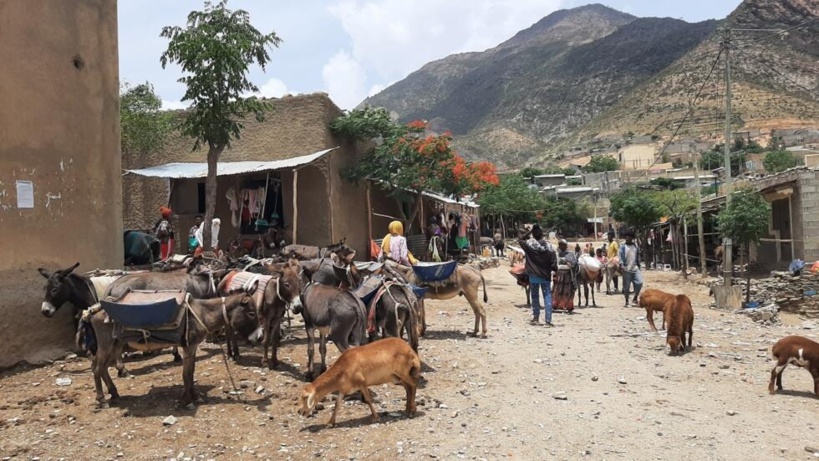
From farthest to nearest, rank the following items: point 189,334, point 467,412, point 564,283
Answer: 1. point 564,283
2. point 467,412
3. point 189,334

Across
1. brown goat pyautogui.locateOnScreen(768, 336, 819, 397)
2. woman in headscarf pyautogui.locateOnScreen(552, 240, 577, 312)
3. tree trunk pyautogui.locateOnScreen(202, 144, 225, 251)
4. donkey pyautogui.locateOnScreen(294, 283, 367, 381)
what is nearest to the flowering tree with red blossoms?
tree trunk pyautogui.locateOnScreen(202, 144, 225, 251)

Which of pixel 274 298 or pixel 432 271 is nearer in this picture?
pixel 274 298

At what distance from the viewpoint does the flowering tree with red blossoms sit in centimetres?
1748

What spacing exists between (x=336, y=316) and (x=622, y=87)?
119 m

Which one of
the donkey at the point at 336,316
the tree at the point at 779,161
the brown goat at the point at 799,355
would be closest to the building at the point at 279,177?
the donkey at the point at 336,316

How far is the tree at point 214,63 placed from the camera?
12.6m

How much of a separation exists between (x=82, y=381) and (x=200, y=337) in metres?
2.40

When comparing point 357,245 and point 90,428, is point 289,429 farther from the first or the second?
point 357,245

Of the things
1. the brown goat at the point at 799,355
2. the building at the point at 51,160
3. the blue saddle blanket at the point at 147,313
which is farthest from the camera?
the building at the point at 51,160

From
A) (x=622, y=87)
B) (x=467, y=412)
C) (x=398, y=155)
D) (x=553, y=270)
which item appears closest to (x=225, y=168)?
(x=398, y=155)

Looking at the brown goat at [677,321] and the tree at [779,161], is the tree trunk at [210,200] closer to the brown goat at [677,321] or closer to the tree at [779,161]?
the brown goat at [677,321]

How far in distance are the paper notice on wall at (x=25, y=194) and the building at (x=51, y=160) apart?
0.01 m

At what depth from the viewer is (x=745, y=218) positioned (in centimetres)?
1816

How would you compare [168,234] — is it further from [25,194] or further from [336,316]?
[336,316]
